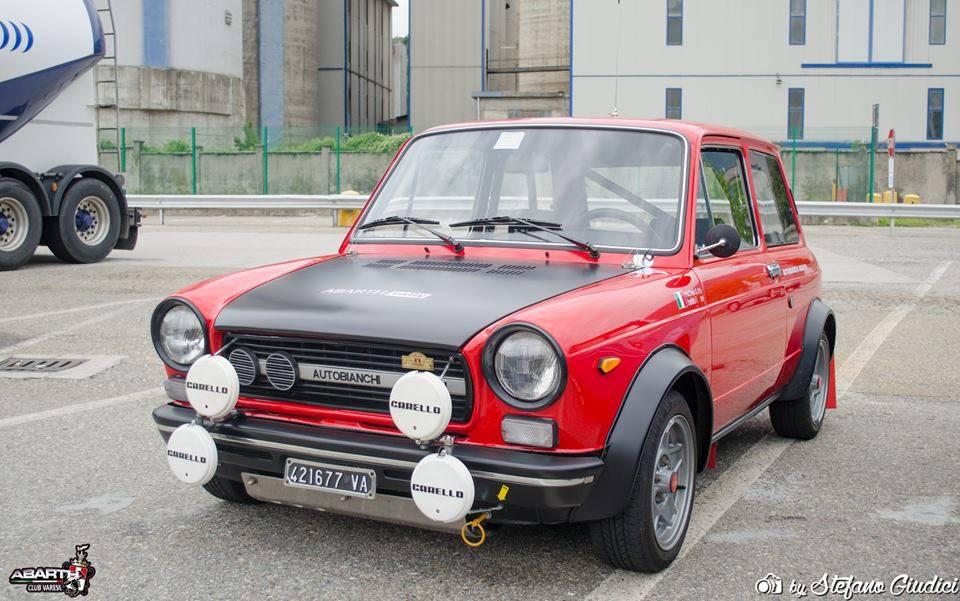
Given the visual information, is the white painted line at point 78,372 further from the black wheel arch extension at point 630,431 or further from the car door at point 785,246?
the black wheel arch extension at point 630,431

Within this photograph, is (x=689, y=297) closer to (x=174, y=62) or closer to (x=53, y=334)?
(x=53, y=334)

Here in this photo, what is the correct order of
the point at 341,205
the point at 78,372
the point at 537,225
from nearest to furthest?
the point at 537,225 < the point at 78,372 < the point at 341,205

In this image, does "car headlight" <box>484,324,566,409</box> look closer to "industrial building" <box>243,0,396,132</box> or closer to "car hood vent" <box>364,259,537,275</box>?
"car hood vent" <box>364,259,537,275</box>

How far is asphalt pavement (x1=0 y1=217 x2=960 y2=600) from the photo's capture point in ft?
12.1

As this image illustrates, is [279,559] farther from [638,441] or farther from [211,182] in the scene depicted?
[211,182]

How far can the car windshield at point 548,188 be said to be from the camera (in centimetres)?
454

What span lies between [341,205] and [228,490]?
19.6 metres

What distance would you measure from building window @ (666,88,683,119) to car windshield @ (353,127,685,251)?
35551 millimetres

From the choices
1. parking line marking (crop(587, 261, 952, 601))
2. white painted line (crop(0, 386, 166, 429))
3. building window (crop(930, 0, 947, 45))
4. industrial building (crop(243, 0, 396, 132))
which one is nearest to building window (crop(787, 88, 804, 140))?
building window (crop(930, 0, 947, 45))

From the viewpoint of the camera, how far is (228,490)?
4.41m

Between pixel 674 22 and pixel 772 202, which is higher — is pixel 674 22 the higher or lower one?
the higher one

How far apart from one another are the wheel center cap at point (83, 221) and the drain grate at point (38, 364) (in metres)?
7.71

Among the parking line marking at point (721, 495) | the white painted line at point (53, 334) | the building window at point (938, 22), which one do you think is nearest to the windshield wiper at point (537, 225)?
the parking line marking at point (721, 495)

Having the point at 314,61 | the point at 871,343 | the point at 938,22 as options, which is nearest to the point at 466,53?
the point at 314,61
